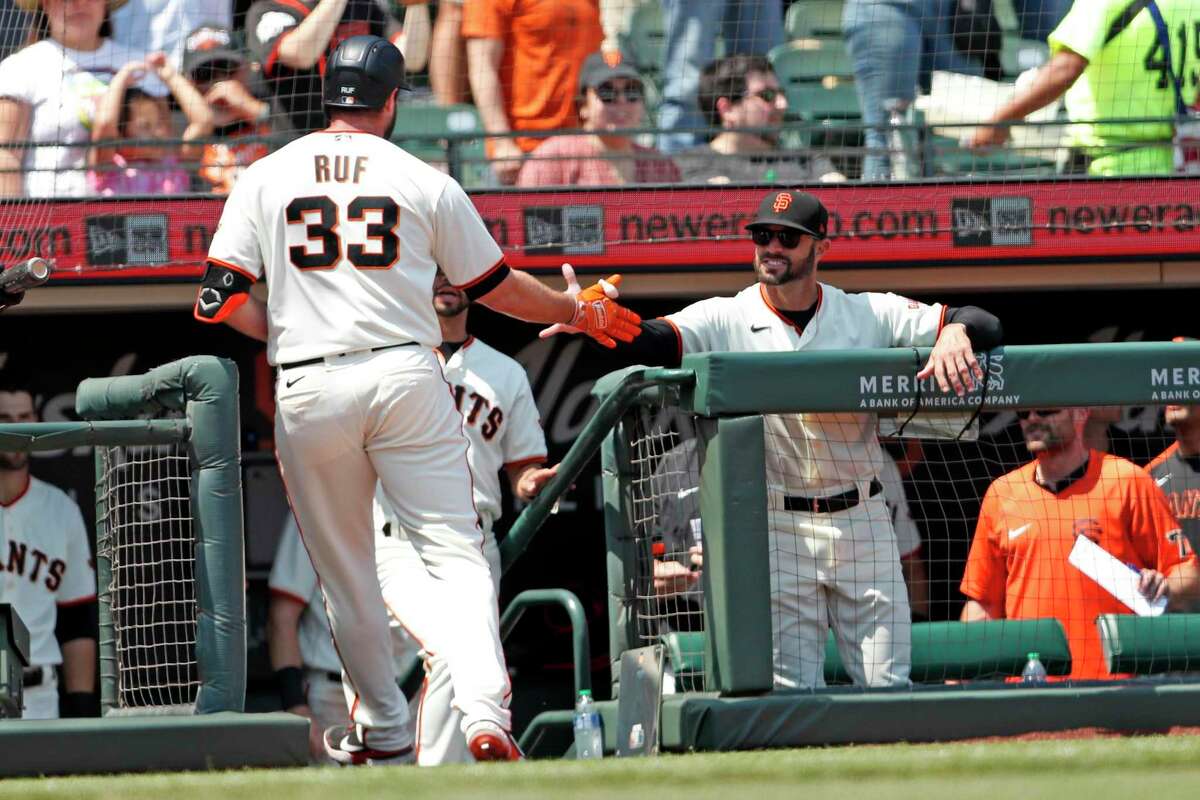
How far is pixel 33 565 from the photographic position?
715cm

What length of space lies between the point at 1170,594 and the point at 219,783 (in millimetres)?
3479

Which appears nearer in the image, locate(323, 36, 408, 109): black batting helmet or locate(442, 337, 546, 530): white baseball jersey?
locate(323, 36, 408, 109): black batting helmet

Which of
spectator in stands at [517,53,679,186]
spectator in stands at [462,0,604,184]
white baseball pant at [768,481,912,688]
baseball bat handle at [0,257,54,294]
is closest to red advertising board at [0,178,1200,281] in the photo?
spectator in stands at [517,53,679,186]

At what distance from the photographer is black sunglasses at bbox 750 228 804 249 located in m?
5.12

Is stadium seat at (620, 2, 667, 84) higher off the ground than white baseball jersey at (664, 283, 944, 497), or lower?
higher

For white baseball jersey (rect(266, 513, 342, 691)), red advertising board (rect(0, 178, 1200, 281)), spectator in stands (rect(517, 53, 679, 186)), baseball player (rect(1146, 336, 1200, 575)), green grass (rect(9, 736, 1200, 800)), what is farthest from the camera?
white baseball jersey (rect(266, 513, 342, 691))

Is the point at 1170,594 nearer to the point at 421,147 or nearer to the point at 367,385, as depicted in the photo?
the point at 367,385

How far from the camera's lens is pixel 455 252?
4344 mm

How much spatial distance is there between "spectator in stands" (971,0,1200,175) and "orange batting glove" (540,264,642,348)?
123 inches

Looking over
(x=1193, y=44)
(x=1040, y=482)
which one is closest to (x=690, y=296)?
(x=1040, y=482)

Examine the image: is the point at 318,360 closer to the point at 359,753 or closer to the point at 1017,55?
the point at 359,753

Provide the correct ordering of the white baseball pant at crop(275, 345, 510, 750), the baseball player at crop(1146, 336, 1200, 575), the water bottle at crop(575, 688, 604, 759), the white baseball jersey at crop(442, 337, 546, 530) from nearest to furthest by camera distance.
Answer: the white baseball pant at crop(275, 345, 510, 750), the water bottle at crop(575, 688, 604, 759), the white baseball jersey at crop(442, 337, 546, 530), the baseball player at crop(1146, 336, 1200, 575)

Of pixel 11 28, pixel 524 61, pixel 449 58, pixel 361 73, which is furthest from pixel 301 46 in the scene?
pixel 361 73

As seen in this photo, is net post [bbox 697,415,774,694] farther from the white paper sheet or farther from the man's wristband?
the man's wristband
